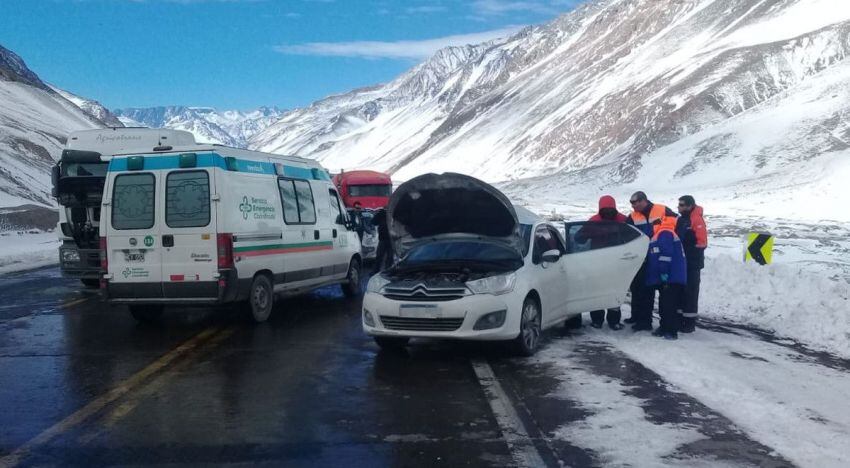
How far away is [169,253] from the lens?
10.7m

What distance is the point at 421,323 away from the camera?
8.81 metres

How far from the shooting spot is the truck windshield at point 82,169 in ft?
53.0

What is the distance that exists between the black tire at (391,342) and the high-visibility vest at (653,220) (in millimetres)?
3490

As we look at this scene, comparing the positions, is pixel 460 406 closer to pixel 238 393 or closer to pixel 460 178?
pixel 238 393

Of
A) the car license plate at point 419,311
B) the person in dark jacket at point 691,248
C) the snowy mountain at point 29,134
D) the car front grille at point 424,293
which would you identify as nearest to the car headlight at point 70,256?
the car front grille at point 424,293

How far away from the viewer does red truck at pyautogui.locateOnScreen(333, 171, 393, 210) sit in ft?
112

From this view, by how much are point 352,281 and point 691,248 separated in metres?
6.21

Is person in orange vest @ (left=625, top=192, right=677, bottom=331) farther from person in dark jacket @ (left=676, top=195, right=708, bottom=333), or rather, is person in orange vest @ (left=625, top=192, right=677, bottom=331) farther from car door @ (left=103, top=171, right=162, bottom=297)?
car door @ (left=103, top=171, right=162, bottom=297)

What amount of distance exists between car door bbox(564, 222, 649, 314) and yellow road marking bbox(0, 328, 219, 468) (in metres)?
4.56

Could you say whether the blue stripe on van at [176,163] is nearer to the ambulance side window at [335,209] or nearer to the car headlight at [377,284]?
the ambulance side window at [335,209]

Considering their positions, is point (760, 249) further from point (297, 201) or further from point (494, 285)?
point (494, 285)

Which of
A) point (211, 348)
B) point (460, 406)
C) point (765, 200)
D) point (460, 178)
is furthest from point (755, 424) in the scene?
point (765, 200)

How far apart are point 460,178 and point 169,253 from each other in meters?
3.78

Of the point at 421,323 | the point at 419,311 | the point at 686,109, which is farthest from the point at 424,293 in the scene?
the point at 686,109
